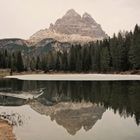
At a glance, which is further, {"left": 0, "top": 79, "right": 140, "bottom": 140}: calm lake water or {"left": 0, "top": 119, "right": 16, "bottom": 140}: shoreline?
{"left": 0, "top": 79, "right": 140, "bottom": 140}: calm lake water

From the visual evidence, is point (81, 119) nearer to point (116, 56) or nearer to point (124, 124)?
point (124, 124)

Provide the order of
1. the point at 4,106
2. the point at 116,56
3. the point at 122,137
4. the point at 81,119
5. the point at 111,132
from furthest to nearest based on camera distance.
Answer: the point at 116,56
the point at 4,106
the point at 81,119
the point at 111,132
the point at 122,137

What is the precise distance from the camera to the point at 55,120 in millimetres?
34281

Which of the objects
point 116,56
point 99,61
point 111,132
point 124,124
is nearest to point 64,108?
point 124,124

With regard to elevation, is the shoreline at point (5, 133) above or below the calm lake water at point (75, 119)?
above

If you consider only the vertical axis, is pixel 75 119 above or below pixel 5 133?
below

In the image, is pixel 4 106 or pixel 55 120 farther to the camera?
pixel 4 106

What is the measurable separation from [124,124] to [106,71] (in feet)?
424

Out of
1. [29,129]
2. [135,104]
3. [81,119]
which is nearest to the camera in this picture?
[29,129]

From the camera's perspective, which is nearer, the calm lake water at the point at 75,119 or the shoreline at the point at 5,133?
the shoreline at the point at 5,133

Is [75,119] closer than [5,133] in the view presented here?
No

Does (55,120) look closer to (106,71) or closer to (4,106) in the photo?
(4,106)

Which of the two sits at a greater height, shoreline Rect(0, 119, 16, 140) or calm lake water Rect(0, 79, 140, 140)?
shoreline Rect(0, 119, 16, 140)

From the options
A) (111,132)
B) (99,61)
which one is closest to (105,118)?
(111,132)
